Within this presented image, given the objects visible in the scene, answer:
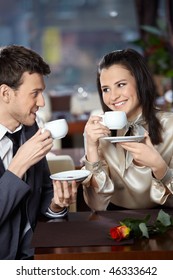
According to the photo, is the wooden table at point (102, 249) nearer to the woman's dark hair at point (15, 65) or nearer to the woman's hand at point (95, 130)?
the woman's hand at point (95, 130)

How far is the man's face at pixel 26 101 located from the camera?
196 cm

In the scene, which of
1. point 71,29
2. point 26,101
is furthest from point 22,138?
point 71,29

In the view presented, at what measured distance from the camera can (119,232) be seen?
5.35 feet

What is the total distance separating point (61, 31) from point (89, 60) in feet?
1.63

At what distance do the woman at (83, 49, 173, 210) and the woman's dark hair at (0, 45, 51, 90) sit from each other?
1.04ft

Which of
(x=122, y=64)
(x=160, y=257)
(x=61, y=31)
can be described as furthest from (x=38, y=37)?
(x=160, y=257)

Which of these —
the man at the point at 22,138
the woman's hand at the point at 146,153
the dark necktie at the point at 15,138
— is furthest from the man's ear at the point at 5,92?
the woman's hand at the point at 146,153

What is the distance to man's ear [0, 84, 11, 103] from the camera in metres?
1.96

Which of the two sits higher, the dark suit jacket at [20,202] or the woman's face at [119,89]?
the woman's face at [119,89]

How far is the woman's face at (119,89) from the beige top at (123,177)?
0.08 meters

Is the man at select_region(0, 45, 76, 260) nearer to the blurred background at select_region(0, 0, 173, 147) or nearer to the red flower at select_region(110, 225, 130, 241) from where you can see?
the red flower at select_region(110, 225, 130, 241)

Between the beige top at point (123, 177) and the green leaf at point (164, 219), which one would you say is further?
the beige top at point (123, 177)

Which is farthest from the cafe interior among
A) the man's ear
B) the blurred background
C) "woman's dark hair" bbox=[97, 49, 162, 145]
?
the man's ear

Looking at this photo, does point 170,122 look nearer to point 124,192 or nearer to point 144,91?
point 144,91
